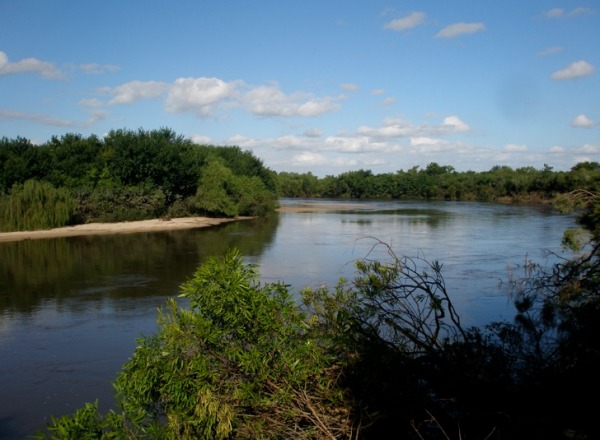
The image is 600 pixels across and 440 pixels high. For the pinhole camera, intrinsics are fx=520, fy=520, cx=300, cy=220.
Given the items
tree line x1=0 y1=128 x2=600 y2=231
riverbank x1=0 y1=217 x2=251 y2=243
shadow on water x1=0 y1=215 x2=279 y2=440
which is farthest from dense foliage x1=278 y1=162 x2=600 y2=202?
shadow on water x1=0 y1=215 x2=279 y2=440

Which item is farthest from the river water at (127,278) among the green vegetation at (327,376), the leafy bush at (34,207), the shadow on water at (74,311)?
the leafy bush at (34,207)

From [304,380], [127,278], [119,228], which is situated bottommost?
[127,278]

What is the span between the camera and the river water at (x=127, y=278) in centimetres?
1196

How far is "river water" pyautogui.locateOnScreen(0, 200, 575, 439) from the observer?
1196 cm

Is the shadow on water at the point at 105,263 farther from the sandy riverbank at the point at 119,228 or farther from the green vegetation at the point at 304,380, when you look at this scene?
the green vegetation at the point at 304,380

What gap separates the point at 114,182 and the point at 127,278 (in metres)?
27.4

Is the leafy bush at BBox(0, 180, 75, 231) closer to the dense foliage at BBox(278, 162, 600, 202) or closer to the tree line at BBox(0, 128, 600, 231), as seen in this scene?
the tree line at BBox(0, 128, 600, 231)

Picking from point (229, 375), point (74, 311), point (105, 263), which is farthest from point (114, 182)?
point (229, 375)

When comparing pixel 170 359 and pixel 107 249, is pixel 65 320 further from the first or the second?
pixel 107 249

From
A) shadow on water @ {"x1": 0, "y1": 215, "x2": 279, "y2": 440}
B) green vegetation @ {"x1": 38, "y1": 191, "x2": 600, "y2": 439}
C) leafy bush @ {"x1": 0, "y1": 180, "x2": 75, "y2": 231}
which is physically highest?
leafy bush @ {"x1": 0, "y1": 180, "x2": 75, "y2": 231}

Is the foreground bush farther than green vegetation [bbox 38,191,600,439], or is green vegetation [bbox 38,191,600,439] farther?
the foreground bush

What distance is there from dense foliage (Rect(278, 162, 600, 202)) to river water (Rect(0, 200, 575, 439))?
44233 mm

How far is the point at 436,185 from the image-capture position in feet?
382

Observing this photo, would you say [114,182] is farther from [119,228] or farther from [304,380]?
[304,380]
